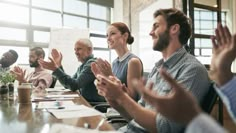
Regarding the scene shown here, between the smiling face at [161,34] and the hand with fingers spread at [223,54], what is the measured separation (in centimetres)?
69

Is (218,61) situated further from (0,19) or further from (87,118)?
(0,19)

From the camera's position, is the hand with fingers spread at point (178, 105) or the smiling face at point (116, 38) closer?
the hand with fingers spread at point (178, 105)

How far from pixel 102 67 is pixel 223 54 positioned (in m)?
1.17

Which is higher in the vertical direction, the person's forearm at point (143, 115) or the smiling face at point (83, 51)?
the smiling face at point (83, 51)

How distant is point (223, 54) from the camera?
2.46 feet

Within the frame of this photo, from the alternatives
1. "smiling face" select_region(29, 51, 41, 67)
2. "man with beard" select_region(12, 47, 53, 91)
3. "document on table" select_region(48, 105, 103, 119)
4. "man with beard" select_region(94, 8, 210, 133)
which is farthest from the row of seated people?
"smiling face" select_region(29, 51, 41, 67)

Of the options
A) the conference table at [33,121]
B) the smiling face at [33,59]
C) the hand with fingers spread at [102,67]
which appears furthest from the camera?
the smiling face at [33,59]

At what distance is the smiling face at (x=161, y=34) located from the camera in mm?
1537

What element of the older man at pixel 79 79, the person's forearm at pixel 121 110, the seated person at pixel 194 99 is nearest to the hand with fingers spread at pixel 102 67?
the person's forearm at pixel 121 110

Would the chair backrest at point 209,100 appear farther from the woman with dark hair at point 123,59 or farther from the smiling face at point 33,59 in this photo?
the smiling face at point 33,59

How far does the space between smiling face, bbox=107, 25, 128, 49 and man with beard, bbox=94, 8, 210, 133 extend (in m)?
0.93

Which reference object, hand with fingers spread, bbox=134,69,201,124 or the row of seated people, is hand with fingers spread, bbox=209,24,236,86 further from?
hand with fingers spread, bbox=134,69,201,124

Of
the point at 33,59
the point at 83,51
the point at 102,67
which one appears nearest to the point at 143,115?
the point at 102,67

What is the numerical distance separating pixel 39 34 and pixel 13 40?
603 mm
